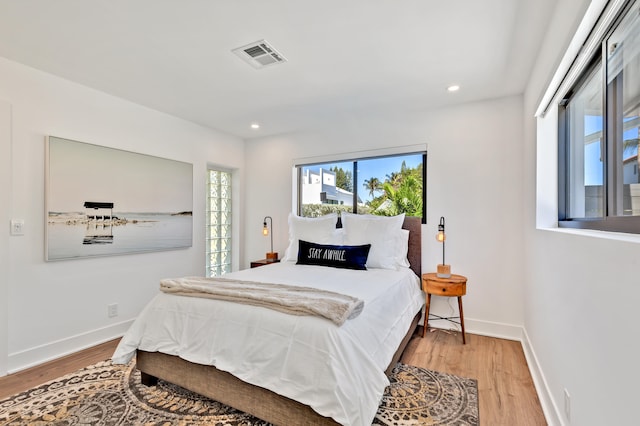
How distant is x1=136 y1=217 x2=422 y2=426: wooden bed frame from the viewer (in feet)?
5.25

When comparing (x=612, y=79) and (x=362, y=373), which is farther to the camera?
(x=362, y=373)

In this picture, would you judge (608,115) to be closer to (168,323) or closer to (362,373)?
(362,373)

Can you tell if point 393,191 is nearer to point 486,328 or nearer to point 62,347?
point 486,328

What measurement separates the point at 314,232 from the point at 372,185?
102 cm

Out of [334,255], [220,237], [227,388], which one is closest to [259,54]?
[334,255]

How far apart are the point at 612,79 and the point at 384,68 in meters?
1.54

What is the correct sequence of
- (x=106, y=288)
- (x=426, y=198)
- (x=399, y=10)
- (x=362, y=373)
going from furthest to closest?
1. (x=426, y=198)
2. (x=106, y=288)
3. (x=399, y=10)
4. (x=362, y=373)

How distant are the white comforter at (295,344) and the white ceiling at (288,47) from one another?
180 centimetres

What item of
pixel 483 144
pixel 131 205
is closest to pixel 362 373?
pixel 483 144

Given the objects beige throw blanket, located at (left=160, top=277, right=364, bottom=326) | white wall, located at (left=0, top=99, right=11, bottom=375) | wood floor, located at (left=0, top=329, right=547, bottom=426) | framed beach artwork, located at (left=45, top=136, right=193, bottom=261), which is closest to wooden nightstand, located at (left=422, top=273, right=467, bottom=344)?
wood floor, located at (left=0, top=329, right=547, bottom=426)

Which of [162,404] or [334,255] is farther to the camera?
[334,255]

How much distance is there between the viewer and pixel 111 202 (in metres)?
3.13

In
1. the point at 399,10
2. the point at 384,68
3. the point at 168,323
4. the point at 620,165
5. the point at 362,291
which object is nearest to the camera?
the point at 620,165

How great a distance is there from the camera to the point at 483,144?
3.28 meters
